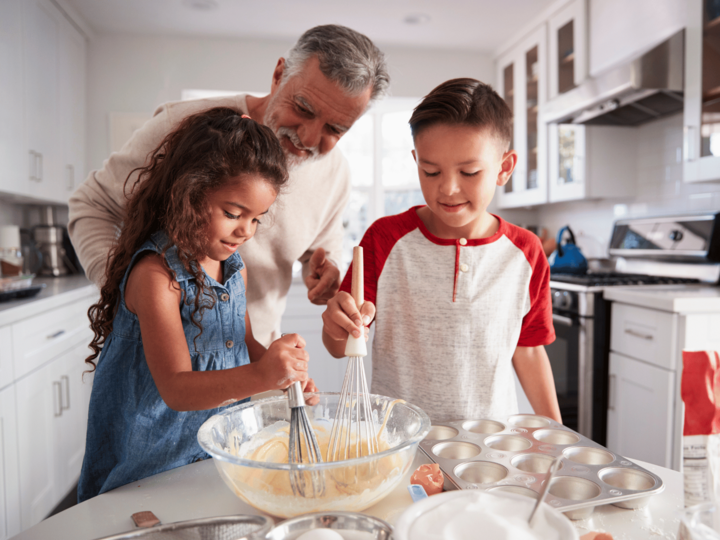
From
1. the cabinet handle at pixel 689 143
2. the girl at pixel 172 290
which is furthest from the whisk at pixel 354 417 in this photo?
the cabinet handle at pixel 689 143

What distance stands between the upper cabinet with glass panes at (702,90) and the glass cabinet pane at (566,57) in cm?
89

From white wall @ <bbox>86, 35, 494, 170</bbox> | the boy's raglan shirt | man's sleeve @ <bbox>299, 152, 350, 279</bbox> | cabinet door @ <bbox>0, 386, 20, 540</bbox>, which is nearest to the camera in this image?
the boy's raglan shirt

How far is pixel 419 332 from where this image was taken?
1.13 m

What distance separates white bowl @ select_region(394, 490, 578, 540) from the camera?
16.3 inches

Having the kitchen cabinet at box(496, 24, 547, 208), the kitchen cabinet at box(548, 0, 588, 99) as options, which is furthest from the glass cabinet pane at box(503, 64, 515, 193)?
the kitchen cabinet at box(548, 0, 588, 99)

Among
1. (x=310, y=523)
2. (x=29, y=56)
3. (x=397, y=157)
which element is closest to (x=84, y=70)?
(x=29, y=56)

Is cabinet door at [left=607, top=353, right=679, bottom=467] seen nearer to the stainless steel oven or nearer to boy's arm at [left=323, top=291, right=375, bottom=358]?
the stainless steel oven

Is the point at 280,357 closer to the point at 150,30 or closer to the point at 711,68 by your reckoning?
the point at 711,68

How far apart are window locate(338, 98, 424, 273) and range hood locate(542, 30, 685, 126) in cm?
134

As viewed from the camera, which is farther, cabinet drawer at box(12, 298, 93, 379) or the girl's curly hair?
cabinet drawer at box(12, 298, 93, 379)

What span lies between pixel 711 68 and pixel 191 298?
2197mm

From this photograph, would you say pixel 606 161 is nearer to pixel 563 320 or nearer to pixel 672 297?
pixel 563 320

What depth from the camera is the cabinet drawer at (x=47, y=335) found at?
5.86 ft

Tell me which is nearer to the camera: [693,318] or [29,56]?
[693,318]
